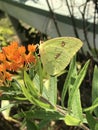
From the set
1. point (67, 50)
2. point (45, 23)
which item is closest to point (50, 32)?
point (45, 23)

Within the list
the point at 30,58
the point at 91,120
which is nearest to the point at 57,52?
the point at 30,58

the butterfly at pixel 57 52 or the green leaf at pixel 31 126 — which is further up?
the butterfly at pixel 57 52

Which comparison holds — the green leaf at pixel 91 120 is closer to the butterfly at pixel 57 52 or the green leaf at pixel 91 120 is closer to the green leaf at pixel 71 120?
the green leaf at pixel 71 120

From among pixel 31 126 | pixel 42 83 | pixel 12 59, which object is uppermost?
pixel 12 59

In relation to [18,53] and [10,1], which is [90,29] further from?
[18,53]

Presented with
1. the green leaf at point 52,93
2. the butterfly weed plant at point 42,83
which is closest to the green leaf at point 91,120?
the butterfly weed plant at point 42,83

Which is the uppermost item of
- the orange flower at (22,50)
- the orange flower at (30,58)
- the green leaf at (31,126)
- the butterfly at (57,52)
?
the orange flower at (22,50)

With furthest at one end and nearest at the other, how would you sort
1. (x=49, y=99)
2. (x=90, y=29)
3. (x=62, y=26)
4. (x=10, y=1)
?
(x=10, y=1) → (x=62, y=26) → (x=90, y=29) → (x=49, y=99)

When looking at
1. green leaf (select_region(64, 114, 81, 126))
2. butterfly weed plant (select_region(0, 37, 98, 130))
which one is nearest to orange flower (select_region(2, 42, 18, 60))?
butterfly weed plant (select_region(0, 37, 98, 130))

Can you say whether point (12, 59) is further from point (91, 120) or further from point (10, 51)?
point (91, 120)
